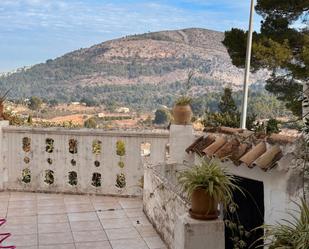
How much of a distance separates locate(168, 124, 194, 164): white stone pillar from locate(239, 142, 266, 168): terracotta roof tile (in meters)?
2.48

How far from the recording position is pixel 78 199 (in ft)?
27.0

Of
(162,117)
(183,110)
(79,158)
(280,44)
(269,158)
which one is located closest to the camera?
(269,158)

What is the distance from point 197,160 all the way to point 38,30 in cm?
2383

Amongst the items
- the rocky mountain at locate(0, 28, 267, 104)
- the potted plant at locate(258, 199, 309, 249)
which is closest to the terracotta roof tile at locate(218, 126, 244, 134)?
the potted plant at locate(258, 199, 309, 249)

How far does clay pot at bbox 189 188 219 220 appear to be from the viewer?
4449 millimetres

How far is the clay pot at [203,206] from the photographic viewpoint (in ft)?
14.6

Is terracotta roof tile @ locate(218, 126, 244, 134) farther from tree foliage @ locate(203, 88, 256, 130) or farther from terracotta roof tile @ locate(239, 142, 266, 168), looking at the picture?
tree foliage @ locate(203, 88, 256, 130)

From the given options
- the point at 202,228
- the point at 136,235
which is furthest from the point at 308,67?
the point at 202,228

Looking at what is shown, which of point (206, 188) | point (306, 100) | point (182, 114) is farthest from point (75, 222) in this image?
point (306, 100)

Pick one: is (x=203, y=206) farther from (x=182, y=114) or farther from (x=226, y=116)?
(x=226, y=116)

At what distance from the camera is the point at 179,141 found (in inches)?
304

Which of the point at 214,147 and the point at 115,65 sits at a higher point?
the point at 115,65

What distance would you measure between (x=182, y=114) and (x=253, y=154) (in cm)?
278

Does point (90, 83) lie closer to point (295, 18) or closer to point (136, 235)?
point (295, 18)
